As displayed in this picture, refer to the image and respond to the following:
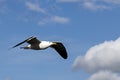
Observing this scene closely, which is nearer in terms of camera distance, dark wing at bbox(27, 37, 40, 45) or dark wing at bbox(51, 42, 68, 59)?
dark wing at bbox(27, 37, 40, 45)

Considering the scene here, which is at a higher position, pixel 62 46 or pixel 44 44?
pixel 62 46

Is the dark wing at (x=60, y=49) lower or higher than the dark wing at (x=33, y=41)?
higher

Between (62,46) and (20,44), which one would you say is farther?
(62,46)

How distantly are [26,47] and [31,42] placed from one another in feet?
4.39

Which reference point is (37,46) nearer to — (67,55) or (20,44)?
(20,44)

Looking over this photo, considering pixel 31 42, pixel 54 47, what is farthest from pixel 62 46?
pixel 31 42

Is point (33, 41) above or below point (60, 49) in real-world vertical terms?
below

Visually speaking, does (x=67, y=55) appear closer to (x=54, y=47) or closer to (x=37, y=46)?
(x=54, y=47)

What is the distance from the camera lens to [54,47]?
57.8 m

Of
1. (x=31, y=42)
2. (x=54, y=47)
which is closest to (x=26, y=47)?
(x=31, y=42)

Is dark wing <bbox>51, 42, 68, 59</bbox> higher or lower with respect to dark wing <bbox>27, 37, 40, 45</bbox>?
higher

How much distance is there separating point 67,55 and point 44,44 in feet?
35.5

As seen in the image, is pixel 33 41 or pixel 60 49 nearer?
pixel 33 41

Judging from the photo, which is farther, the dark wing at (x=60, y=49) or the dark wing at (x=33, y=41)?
the dark wing at (x=60, y=49)
